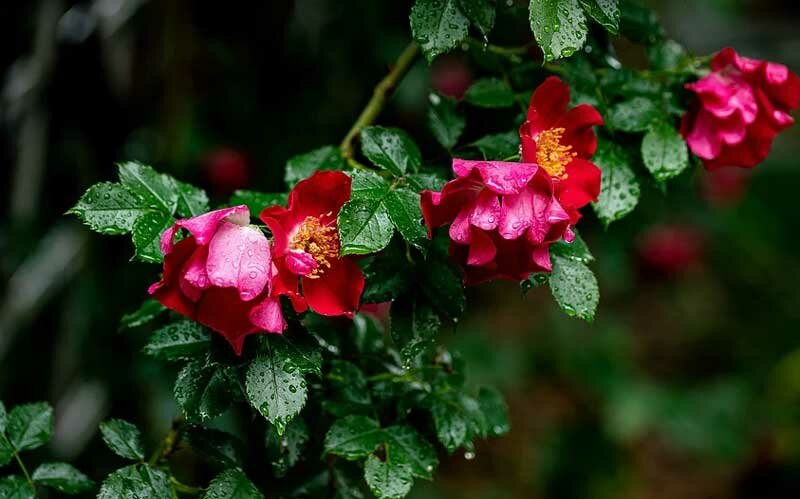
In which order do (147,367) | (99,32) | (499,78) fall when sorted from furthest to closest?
(99,32)
(147,367)
(499,78)

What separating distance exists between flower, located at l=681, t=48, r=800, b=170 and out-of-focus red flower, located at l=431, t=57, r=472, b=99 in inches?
48.9

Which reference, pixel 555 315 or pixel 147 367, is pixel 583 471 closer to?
pixel 555 315

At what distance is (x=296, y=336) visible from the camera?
69 cm

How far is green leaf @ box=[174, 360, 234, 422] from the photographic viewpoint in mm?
680

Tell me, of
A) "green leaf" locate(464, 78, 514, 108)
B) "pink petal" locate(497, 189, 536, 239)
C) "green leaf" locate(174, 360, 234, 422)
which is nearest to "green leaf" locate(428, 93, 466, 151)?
"green leaf" locate(464, 78, 514, 108)

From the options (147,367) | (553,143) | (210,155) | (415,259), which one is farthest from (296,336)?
(210,155)

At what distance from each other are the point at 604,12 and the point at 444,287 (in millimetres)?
269

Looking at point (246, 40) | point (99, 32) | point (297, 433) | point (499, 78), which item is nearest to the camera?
point (297, 433)

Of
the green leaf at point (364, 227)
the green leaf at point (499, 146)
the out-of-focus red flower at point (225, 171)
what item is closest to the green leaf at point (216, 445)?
the green leaf at point (364, 227)

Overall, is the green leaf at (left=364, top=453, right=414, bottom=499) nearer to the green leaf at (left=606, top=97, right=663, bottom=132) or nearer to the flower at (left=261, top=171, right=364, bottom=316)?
the flower at (left=261, top=171, right=364, bottom=316)

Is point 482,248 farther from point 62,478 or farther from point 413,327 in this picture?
point 62,478

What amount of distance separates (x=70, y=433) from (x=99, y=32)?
84cm

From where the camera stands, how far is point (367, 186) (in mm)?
691

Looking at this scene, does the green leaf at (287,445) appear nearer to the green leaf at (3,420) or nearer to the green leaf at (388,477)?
the green leaf at (388,477)
